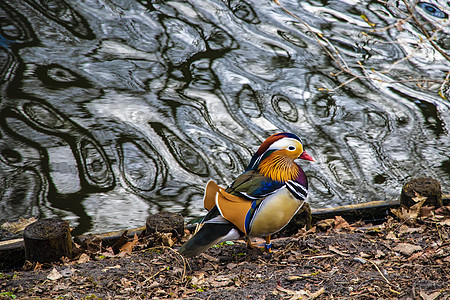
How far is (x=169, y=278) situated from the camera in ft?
11.1

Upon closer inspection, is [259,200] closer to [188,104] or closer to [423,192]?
[423,192]

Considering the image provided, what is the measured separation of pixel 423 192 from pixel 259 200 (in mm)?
1566

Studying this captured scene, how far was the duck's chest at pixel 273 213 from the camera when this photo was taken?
3.36 m

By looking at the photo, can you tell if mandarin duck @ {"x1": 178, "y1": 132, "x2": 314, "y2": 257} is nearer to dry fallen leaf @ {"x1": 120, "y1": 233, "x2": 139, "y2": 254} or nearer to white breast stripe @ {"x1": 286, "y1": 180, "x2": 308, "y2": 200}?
white breast stripe @ {"x1": 286, "y1": 180, "x2": 308, "y2": 200}

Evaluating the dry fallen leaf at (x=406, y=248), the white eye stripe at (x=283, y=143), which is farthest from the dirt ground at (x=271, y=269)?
the white eye stripe at (x=283, y=143)

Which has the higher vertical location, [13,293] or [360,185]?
[13,293]

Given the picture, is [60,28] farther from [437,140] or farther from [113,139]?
[437,140]

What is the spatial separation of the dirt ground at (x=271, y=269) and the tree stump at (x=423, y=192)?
0.18 m

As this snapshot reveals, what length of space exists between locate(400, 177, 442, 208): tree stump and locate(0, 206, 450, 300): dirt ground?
0.60 feet

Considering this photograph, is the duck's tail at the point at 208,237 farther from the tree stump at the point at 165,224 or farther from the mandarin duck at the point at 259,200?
the tree stump at the point at 165,224

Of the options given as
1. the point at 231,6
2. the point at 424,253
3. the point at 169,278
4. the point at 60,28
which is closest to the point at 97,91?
the point at 60,28

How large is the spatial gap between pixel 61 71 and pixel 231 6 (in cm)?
329

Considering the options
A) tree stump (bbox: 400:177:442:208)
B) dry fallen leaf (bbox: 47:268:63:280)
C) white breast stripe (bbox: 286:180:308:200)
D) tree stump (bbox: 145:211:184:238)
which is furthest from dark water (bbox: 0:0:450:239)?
white breast stripe (bbox: 286:180:308:200)

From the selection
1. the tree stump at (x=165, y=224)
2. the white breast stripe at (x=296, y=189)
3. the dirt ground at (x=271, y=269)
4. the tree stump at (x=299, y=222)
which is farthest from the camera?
the tree stump at (x=299, y=222)
